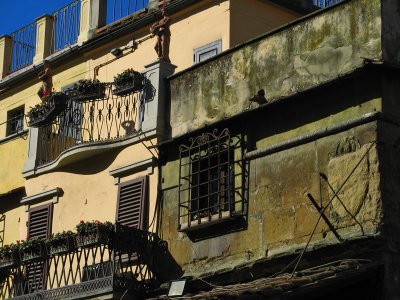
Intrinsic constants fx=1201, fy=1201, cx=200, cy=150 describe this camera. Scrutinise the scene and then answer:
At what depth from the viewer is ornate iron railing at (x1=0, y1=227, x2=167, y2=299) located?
19.9 m

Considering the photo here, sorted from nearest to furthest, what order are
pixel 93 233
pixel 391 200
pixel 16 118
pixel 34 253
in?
pixel 391 200 → pixel 93 233 → pixel 34 253 → pixel 16 118

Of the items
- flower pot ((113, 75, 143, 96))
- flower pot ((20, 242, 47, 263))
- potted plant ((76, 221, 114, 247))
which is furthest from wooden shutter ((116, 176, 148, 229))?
flower pot ((113, 75, 143, 96))

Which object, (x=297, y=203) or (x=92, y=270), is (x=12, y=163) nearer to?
(x=92, y=270)

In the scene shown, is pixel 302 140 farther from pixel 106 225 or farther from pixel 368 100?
pixel 106 225

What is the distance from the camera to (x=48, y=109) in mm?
23344

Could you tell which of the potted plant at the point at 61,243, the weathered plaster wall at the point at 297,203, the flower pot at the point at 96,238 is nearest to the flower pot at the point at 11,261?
the potted plant at the point at 61,243

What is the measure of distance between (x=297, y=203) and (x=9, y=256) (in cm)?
635

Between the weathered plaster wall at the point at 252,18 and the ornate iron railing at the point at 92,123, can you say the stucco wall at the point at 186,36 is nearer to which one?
the weathered plaster wall at the point at 252,18

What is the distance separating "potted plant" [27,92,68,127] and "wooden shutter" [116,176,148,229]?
7.93 feet

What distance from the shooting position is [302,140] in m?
18.4

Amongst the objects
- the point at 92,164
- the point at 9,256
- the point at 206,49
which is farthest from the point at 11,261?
the point at 206,49

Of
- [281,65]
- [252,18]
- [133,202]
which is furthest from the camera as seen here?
[252,18]

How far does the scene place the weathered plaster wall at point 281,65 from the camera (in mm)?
18031

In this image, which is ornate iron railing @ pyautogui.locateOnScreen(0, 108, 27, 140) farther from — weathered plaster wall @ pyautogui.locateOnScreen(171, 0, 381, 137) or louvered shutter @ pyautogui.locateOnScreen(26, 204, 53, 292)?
weathered plaster wall @ pyautogui.locateOnScreen(171, 0, 381, 137)
